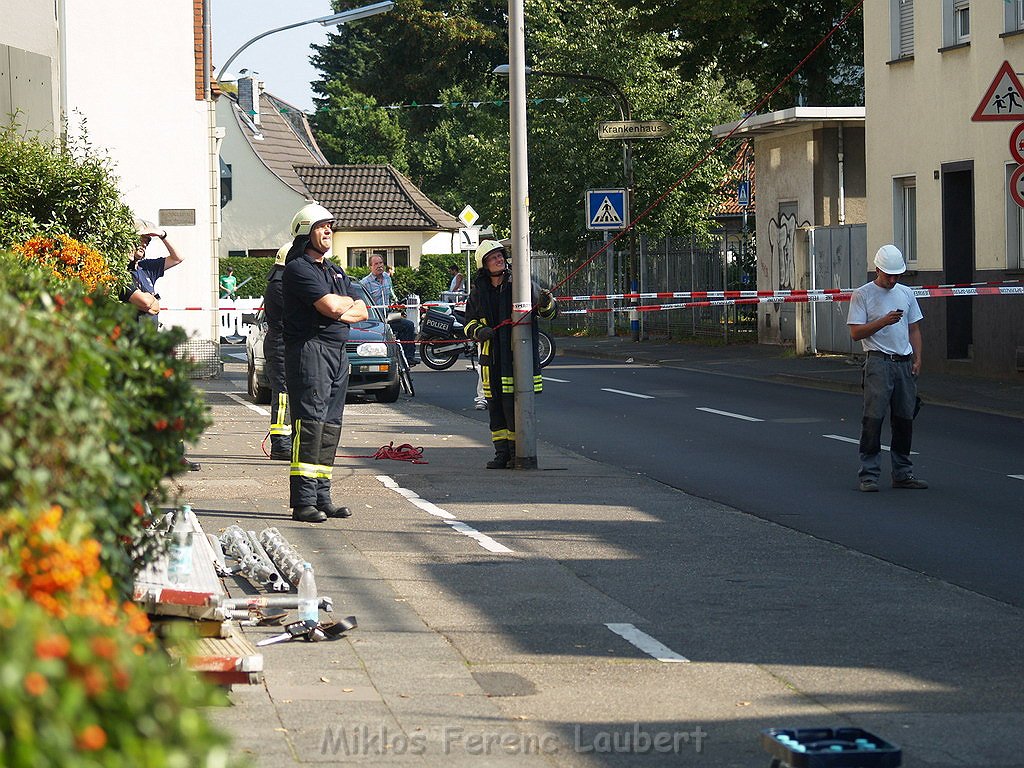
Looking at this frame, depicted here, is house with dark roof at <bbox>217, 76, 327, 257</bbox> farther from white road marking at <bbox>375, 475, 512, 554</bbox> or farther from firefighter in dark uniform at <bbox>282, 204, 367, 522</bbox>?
firefighter in dark uniform at <bbox>282, 204, 367, 522</bbox>

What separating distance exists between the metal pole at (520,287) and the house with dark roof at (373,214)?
49446 millimetres

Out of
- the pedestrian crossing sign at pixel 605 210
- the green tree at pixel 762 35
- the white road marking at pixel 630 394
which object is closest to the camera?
the white road marking at pixel 630 394

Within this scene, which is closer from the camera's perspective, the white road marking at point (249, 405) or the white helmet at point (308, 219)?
the white helmet at point (308, 219)

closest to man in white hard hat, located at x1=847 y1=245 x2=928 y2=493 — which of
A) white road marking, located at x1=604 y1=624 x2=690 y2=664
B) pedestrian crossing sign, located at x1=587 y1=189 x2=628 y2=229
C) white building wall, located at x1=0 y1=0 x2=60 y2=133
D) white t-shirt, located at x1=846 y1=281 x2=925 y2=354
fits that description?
white t-shirt, located at x1=846 y1=281 x2=925 y2=354

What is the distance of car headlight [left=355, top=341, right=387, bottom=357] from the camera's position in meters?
21.1

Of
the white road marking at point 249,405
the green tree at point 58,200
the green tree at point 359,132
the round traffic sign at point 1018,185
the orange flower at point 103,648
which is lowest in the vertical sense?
the white road marking at point 249,405

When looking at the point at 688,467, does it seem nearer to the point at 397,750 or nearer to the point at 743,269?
the point at 397,750

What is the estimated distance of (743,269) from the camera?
35094 mm

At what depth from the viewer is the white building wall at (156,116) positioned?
2647 cm

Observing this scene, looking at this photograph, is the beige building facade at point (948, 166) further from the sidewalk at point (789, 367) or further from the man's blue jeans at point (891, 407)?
the man's blue jeans at point (891, 407)

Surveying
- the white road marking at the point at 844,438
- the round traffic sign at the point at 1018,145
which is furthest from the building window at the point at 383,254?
the white road marking at the point at 844,438

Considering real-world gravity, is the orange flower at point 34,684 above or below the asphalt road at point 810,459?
above

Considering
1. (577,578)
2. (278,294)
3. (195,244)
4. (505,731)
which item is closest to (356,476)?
(278,294)

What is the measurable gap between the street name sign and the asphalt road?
6.26m
